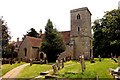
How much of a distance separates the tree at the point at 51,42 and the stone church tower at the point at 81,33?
36.8 ft

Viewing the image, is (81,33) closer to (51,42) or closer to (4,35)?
(51,42)

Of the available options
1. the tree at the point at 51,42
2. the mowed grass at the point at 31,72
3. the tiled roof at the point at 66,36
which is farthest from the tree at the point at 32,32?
the mowed grass at the point at 31,72

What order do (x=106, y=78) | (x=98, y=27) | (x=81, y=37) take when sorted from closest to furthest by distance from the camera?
(x=106, y=78)
(x=98, y=27)
(x=81, y=37)

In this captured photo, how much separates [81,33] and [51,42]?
530 inches

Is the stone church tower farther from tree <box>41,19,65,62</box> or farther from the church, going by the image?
tree <box>41,19,65,62</box>

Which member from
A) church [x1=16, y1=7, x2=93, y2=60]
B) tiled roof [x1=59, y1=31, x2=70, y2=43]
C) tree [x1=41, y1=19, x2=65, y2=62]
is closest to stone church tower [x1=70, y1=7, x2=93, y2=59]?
church [x1=16, y1=7, x2=93, y2=60]

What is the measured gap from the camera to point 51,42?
43.4m

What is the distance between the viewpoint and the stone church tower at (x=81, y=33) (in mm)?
53875

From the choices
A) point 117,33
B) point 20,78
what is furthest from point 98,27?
point 20,78

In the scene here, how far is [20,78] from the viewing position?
2339cm

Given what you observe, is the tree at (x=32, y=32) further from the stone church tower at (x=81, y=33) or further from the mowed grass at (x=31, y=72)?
the mowed grass at (x=31, y=72)

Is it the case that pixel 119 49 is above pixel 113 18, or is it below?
below

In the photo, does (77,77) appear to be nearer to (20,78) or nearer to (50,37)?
(20,78)

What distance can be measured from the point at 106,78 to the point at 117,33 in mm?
6961
